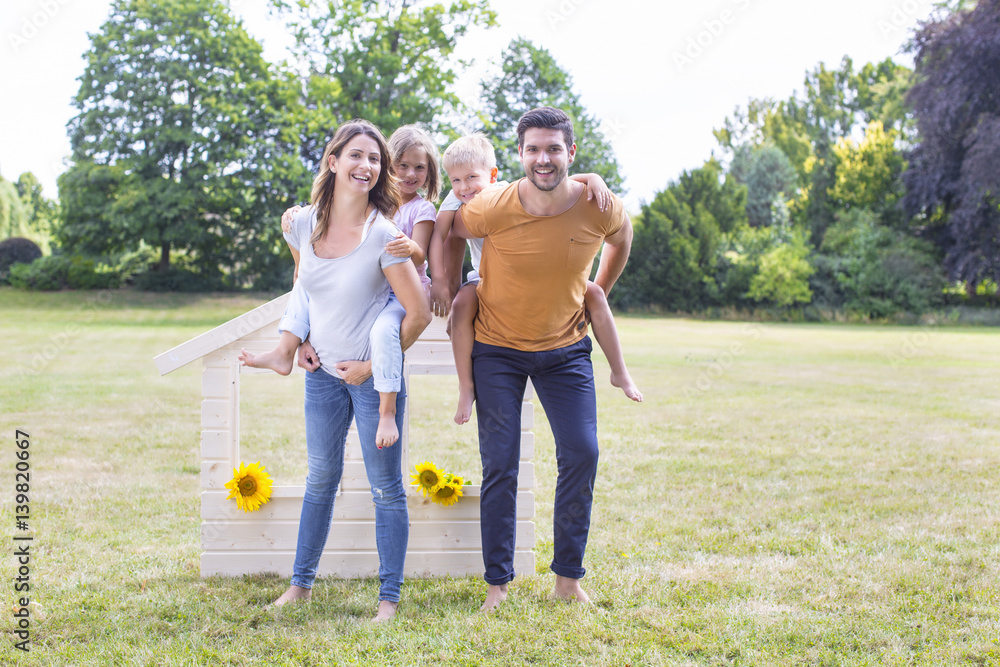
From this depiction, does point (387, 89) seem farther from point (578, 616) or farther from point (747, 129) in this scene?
point (747, 129)

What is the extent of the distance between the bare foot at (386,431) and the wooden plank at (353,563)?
0.93 meters

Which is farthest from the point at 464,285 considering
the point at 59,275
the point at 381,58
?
the point at 59,275

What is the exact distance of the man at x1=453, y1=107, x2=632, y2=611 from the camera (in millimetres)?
2906

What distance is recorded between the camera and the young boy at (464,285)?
3.11 m

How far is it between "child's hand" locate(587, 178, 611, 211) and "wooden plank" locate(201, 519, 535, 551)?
154cm

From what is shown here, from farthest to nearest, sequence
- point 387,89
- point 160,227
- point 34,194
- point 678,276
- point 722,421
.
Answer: point 34,194, point 678,276, point 160,227, point 387,89, point 722,421

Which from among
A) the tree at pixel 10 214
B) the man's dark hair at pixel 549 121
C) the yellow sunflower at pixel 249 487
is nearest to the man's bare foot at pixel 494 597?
the yellow sunflower at pixel 249 487

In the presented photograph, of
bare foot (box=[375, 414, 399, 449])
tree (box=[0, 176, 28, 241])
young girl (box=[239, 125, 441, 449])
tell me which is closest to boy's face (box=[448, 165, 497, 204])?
young girl (box=[239, 125, 441, 449])

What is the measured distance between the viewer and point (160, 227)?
27.0 m

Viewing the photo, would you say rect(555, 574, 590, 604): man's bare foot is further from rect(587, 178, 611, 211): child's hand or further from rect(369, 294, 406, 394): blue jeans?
rect(587, 178, 611, 211): child's hand

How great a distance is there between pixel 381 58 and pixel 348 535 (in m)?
23.0

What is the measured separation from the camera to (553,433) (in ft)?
10.0

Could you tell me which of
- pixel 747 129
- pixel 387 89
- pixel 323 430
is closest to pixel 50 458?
pixel 323 430

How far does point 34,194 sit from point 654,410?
53792 mm
